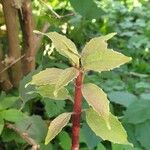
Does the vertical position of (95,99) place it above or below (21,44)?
above

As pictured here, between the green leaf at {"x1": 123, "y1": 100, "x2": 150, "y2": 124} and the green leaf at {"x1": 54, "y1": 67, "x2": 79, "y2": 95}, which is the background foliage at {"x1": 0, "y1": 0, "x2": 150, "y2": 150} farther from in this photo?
the green leaf at {"x1": 54, "y1": 67, "x2": 79, "y2": 95}

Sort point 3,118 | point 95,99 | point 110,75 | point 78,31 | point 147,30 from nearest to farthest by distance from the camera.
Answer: point 95,99 < point 3,118 < point 110,75 < point 78,31 < point 147,30

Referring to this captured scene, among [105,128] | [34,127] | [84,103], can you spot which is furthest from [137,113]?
[105,128]

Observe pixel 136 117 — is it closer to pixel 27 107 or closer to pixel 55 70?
pixel 27 107

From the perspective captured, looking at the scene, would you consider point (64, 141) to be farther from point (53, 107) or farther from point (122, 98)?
point (122, 98)

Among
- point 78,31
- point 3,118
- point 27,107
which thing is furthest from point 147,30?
point 3,118

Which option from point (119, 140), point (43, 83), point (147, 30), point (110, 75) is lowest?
point (147, 30)

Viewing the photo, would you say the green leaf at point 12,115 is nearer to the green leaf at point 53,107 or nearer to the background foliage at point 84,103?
the background foliage at point 84,103

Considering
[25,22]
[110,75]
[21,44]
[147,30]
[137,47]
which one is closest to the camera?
[25,22]
